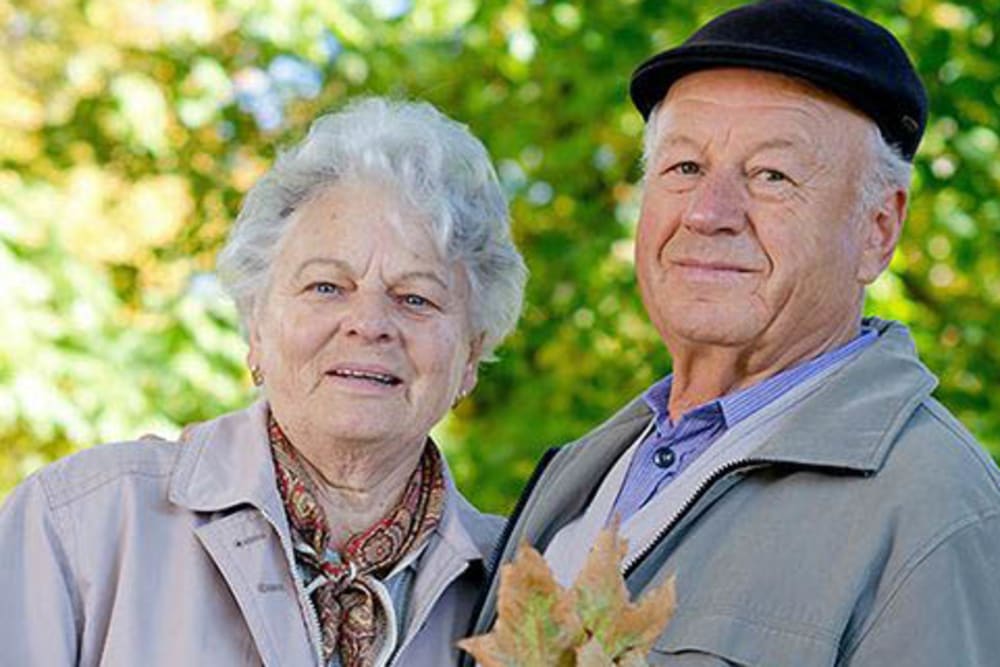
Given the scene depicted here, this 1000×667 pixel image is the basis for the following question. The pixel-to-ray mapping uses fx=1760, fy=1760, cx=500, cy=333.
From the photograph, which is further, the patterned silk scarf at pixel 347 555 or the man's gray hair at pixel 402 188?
the man's gray hair at pixel 402 188

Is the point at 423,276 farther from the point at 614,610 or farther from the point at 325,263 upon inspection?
the point at 614,610

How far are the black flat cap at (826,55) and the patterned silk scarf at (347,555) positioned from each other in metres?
0.94

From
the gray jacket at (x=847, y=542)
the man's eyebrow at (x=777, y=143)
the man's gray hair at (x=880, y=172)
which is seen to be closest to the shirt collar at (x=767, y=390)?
the gray jacket at (x=847, y=542)

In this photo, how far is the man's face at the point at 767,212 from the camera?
288 cm

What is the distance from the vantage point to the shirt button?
2.99 metres

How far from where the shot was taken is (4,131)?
7.24m

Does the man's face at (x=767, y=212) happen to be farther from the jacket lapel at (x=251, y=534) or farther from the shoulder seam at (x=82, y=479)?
the shoulder seam at (x=82, y=479)

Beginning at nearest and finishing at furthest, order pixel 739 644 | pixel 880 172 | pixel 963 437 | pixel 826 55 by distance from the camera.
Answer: pixel 739 644 < pixel 963 437 < pixel 826 55 < pixel 880 172

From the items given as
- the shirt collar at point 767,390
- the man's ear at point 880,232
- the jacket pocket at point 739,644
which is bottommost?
the jacket pocket at point 739,644

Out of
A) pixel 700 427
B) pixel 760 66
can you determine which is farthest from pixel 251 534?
Answer: pixel 760 66

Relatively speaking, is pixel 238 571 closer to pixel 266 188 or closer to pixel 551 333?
pixel 266 188

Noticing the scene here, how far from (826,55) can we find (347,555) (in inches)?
45.6

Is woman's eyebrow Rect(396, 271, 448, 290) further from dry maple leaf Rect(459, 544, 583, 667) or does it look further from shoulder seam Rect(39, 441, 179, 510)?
dry maple leaf Rect(459, 544, 583, 667)

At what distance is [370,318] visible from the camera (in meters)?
3.01
